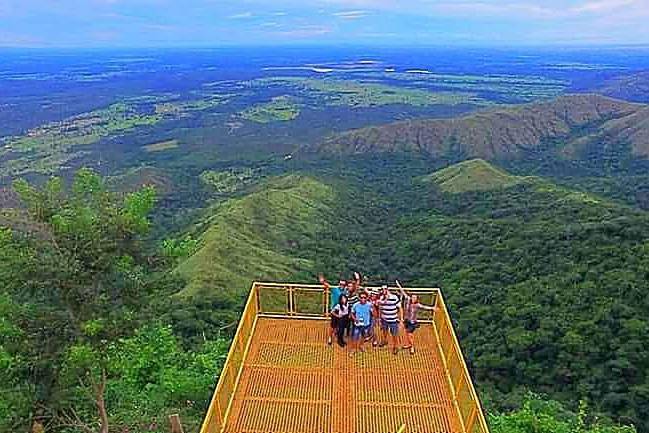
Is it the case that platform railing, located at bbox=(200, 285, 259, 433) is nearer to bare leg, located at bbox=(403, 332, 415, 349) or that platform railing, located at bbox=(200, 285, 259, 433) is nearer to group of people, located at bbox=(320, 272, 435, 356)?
group of people, located at bbox=(320, 272, 435, 356)

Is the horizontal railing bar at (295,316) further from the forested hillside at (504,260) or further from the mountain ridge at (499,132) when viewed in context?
the mountain ridge at (499,132)

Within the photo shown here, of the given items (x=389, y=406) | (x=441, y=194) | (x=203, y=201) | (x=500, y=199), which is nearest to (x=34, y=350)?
(x=389, y=406)

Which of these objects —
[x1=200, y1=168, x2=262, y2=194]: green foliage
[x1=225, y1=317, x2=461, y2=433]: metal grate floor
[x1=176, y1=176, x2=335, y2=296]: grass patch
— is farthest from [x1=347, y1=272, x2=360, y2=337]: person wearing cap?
[x1=200, y1=168, x2=262, y2=194]: green foliage

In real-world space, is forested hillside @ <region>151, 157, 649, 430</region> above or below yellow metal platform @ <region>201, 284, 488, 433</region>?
below

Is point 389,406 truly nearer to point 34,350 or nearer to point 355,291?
point 355,291

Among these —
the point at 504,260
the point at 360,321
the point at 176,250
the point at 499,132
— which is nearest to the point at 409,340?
the point at 360,321
